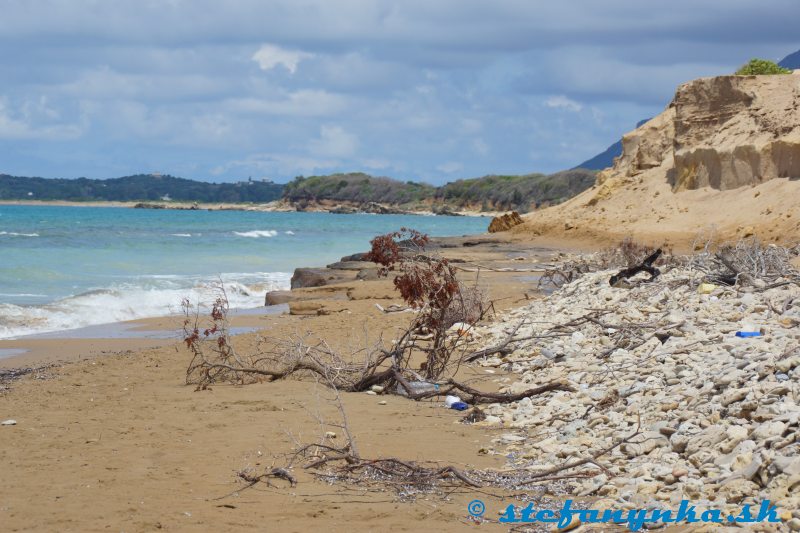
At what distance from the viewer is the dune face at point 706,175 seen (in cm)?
2602

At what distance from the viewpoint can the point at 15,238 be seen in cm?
4431

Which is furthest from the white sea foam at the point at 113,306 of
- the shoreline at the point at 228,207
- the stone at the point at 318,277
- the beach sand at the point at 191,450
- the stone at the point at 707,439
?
the shoreline at the point at 228,207

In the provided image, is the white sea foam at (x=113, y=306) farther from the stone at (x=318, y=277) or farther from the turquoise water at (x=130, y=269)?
the stone at (x=318, y=277)

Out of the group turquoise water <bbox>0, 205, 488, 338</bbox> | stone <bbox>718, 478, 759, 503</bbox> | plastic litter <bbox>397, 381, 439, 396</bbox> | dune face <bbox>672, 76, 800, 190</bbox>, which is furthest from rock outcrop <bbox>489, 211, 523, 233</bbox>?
stone <bbox>718, 478, 759, 503</bbox>

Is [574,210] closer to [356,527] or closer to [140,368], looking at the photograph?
[140,368]

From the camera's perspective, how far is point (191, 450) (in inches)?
256

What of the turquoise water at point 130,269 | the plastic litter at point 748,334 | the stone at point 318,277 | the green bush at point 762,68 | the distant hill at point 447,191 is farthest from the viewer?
the distant hill at point 447,191

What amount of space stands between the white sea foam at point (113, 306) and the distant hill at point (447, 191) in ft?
231

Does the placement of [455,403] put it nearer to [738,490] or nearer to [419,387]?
[419,387]

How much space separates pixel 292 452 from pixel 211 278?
66.0 feet

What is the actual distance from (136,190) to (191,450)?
152880mm

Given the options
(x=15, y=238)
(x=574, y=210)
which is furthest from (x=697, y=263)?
(x=15, y=238)

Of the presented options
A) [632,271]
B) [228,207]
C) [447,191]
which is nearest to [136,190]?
[228,207]

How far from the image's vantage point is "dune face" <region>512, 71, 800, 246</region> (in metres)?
26.0
